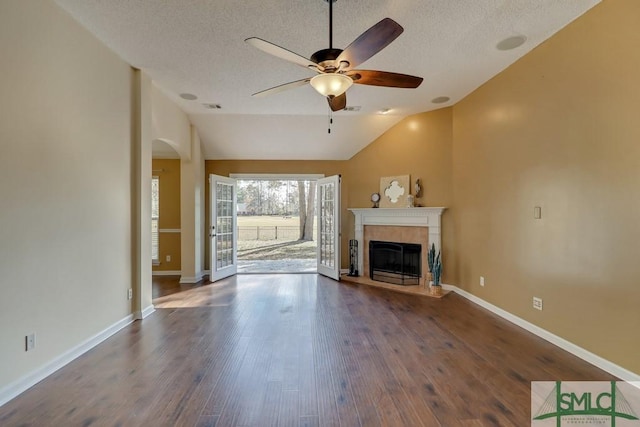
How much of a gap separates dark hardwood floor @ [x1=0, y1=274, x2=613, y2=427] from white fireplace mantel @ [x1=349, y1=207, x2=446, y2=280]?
5.04 ft

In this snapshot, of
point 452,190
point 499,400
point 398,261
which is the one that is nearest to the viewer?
point 499,400

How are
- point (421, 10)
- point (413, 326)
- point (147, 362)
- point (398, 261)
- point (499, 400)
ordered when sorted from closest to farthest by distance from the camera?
1. point (499, 400)
2. point (421, 10)
3. point (147, 362)
4. point (413, 326)
5. point (398, 261)

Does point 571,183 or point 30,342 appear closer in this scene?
point 30,342

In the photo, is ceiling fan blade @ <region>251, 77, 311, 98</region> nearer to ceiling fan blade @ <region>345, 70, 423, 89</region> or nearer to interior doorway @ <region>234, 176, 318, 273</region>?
ceiling fan blade @ <region>345, 70, 423, 89</region>

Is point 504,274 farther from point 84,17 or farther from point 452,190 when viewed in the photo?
point 84,17

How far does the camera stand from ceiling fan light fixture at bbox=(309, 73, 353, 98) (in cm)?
220

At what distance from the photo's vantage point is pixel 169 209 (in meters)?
6.41

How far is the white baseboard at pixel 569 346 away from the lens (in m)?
2.30

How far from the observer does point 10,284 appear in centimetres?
211

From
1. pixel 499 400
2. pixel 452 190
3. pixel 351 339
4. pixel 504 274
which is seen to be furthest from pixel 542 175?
pixel 351 339

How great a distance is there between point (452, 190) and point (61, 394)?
511cm

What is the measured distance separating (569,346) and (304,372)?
2405mm

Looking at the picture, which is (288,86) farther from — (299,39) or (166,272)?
(166,272)

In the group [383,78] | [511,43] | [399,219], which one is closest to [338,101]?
[383,78]
